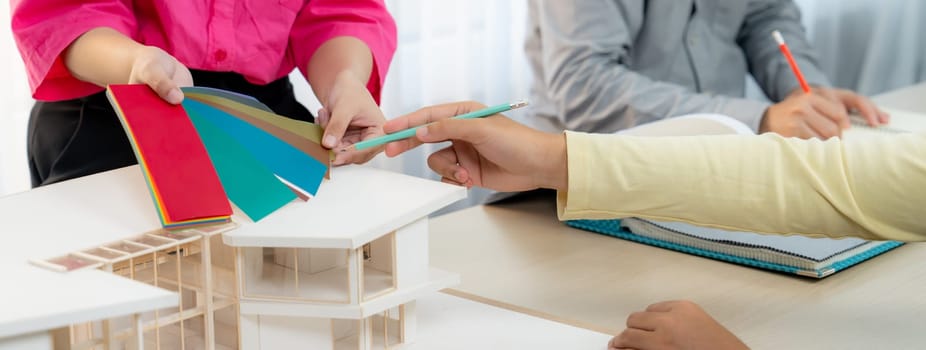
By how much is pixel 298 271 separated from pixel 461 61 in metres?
1.23

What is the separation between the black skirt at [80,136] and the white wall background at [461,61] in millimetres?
365

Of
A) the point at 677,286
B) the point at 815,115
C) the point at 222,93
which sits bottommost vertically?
the point at 677,286

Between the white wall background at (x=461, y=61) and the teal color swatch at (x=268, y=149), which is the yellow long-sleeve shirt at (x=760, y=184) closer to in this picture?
the teal color swatch at (x=268, y=149)

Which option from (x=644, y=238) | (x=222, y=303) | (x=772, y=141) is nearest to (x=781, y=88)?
(x=644, y=238)

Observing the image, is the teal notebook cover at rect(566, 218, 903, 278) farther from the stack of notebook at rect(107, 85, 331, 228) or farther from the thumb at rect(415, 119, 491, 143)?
the stack of notebook at rect(107, 85, 331, 228)

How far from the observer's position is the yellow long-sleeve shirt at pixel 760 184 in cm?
90

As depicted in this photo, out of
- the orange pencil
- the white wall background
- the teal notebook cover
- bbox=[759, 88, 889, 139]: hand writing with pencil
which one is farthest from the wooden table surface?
the white wall background

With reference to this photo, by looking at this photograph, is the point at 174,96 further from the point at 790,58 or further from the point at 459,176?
the point at 790,58

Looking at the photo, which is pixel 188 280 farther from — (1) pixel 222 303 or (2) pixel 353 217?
(2) pixel 353 217

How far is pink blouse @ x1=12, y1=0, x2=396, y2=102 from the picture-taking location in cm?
95

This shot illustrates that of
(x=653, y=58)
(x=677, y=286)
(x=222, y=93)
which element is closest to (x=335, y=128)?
(x=222, y=93)

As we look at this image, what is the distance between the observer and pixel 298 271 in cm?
80

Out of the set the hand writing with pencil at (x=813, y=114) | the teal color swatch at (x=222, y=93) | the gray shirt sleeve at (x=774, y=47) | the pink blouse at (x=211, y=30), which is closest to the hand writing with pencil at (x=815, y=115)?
the hand writing with pencil at (x=813, y=114)

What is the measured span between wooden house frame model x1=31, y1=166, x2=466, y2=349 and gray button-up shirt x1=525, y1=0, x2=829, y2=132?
0.80 meters
